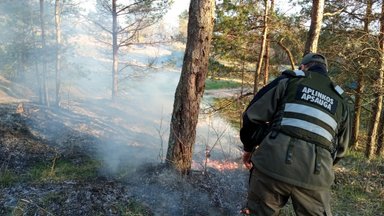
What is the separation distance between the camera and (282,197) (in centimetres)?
302

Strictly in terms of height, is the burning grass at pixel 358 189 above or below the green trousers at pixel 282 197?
below

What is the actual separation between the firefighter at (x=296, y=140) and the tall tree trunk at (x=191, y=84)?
8.67 ft

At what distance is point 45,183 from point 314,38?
5494 millimetres

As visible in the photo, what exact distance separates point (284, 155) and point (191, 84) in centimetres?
307

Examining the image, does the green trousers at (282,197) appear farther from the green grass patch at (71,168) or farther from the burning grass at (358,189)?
the green grass patch at (71,168)

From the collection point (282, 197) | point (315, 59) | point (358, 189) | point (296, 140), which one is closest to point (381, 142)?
point (358, 189)

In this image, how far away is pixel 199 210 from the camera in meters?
4.84

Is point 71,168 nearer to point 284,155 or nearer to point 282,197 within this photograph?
point 282,197

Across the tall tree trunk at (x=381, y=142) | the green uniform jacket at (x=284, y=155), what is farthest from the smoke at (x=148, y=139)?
the tall tree trunk at (x=381, y=142)

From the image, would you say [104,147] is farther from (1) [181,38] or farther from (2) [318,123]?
(2) [318,123]

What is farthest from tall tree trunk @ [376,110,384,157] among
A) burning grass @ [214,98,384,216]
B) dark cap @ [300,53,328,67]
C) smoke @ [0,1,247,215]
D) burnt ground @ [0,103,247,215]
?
dark cap @ [300,53,328,67]

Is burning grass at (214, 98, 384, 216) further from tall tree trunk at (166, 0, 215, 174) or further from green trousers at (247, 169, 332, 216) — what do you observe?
green trousers at (247, 169, 332, 216)

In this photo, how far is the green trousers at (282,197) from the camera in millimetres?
2902

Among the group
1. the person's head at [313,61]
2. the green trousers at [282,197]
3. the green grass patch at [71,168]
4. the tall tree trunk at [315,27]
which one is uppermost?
the tall tree trunk at [315,27]
